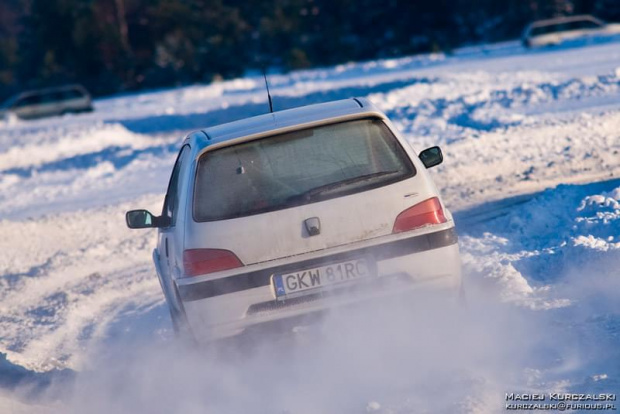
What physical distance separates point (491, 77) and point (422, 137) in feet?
34.3

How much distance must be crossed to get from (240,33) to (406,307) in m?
60.0

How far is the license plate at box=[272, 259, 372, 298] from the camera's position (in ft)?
18.2

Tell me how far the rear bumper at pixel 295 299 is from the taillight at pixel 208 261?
0.06 meters

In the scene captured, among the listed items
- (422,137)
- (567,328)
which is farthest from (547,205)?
(422,137)

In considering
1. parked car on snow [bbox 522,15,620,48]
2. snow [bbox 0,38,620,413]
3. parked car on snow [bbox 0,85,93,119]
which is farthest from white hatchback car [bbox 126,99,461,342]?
parked car on snow [bbox 0,85,93,119]

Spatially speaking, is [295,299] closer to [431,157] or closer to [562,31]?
[431,157]

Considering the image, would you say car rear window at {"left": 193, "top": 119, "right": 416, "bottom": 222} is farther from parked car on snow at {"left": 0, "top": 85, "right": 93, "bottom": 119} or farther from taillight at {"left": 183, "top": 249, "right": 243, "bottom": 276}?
parked car on snow at {"left": 0, "top": 85, "right": 93, "bottom": 119}

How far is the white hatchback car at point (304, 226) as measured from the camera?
5.54 m

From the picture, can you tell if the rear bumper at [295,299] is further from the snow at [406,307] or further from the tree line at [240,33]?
the tree line at [240,33]

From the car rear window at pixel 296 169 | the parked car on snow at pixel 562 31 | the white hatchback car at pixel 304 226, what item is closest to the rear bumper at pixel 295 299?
the white hatchback car at pixel 304 226

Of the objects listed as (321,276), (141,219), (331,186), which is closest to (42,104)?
(141,219)

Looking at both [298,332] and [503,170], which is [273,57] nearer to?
[503,170]

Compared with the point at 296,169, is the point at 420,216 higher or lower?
lower

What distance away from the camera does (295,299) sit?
18.2ft
